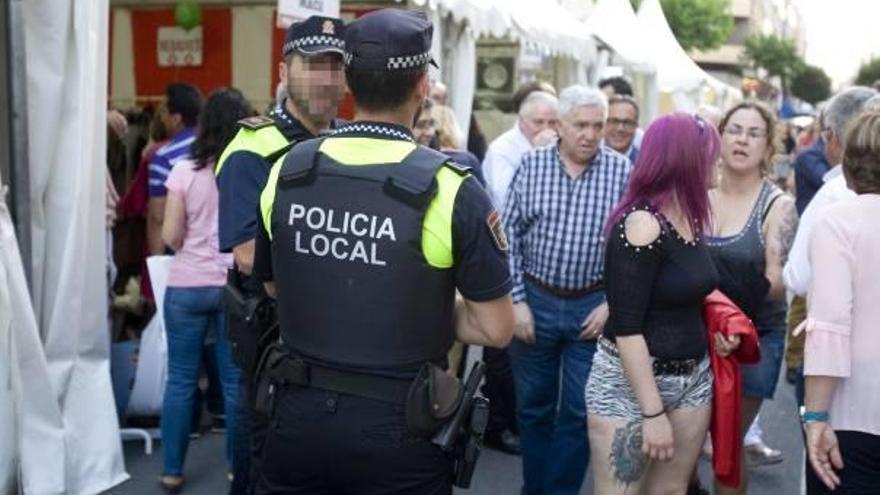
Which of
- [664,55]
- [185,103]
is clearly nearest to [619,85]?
[185,103]

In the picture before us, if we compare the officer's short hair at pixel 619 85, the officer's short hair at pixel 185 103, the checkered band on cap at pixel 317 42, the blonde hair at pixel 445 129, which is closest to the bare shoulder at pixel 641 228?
the checkered band on cap at pixel 317 42

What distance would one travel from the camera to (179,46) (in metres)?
11.0

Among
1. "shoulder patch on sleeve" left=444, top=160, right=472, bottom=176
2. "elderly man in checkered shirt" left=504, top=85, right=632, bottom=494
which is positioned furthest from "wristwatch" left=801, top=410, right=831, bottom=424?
"elderly man in checkered shirt" left=504, top=85, right=632, bottom=494

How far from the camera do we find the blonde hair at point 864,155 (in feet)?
10.3

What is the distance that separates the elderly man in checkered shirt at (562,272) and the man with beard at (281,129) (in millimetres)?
1357

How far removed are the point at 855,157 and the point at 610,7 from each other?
13339mm

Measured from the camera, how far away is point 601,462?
3.85 meters

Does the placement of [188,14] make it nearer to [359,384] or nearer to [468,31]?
[468,31]

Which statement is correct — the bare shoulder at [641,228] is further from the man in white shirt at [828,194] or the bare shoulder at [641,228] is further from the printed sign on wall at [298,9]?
the printed sign on wall at [298,9]

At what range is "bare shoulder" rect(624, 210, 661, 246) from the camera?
363 centimetres

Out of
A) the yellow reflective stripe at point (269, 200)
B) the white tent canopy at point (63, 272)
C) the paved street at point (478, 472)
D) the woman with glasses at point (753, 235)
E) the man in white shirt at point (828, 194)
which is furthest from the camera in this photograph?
the paved street at point (478, 472)

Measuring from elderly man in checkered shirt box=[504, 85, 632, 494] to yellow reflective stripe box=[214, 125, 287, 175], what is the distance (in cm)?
146

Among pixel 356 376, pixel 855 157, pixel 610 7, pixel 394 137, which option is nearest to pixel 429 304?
pixel 356 376

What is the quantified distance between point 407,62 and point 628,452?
1.73 meters
